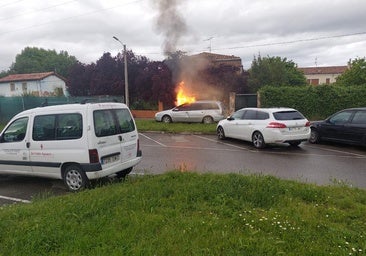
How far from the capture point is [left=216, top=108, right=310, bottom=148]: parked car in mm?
10875

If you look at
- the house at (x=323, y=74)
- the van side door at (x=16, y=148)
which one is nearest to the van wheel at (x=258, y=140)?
the van side door at (x=16, y=148)

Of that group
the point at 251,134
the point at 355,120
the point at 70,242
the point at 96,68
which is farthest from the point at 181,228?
the point at 96,68

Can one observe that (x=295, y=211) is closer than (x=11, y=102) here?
Yes

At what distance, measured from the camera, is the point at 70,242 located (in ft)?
12.1

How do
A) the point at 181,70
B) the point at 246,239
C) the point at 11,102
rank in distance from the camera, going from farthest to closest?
the point at 181,70 < the point at 11,102 < the point at 246,239

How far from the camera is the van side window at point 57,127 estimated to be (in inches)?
247

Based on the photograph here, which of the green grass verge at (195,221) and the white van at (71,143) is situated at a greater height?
the white van at (71,143)

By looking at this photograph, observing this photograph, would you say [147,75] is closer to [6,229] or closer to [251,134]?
[251,134]

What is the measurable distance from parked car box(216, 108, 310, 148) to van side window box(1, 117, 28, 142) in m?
7.70

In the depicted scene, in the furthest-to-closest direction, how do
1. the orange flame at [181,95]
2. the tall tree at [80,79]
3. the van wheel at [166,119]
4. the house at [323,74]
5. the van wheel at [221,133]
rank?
the house at [323,74] → the tall tree at [80,79] → the orange flame at [181,95] → the van wheel at [166,119] → the van wheel at [221,133]

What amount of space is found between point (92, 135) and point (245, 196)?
3.13m

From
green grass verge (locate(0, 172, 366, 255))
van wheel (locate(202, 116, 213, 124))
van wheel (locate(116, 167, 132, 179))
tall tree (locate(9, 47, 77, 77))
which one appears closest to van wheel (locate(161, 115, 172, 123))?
van wheel (locate(202, 116, 213, 124))

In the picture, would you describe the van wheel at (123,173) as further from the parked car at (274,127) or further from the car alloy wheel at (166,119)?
the car alloy wheel at (166,119)

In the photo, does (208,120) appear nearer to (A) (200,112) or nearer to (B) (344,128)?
(A) (200,112)
